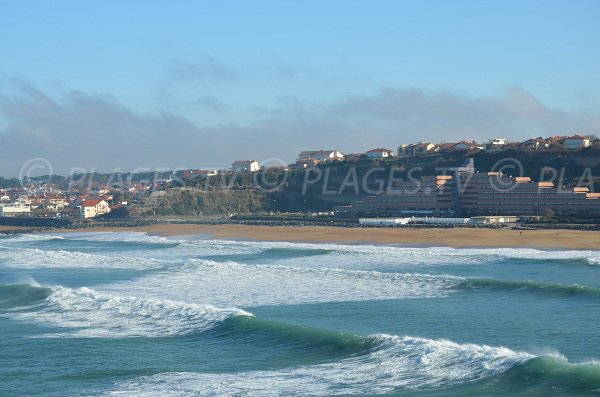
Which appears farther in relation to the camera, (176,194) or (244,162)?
(244,162)

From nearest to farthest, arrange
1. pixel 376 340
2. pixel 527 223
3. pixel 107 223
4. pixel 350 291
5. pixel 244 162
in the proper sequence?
pixel 376 340
pixel 350 291
pixel 527 223
pixel 107 223
pixel 244 162

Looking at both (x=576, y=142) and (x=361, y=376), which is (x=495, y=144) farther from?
(x=361, y=376)

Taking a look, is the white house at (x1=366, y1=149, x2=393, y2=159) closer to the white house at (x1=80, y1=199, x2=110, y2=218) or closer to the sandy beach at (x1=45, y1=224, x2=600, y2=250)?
the white house at (x1=80, y1=199, x2=110, y2=218)

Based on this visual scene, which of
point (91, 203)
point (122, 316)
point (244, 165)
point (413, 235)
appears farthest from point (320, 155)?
point (122, 316)

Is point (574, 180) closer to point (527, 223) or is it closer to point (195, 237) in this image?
point (527, 223)

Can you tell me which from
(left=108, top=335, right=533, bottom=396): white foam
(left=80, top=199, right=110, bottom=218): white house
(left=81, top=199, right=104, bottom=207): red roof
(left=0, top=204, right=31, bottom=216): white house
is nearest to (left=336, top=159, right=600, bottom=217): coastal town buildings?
(left=80, top=199, right=110, bottom=218): white house

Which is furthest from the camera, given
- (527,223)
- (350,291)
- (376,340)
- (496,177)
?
(496,177)

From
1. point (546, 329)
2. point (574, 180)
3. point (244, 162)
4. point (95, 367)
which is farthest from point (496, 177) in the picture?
point (244, 162)
